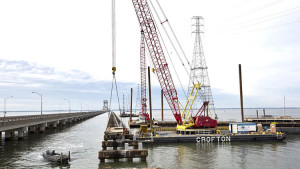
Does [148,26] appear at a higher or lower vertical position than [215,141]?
higher

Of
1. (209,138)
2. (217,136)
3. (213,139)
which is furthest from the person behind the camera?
(217,136)

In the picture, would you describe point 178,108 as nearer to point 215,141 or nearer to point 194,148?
point 215,141

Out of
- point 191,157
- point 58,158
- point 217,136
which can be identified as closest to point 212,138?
point 217,136

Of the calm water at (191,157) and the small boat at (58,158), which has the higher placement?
the small boat at (58,158)

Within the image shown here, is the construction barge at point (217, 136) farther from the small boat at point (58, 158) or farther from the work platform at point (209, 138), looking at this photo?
the small boat at point (58, 158)

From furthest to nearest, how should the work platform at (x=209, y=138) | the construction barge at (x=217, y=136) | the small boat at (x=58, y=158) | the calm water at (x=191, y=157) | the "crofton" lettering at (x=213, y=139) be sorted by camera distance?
the "crofton" lettering at (x=213, y=139), the construction barge at (x=217, y=136), the work platform at (x=209, y=138), the small boat at (x=58, y=158), the calm water at (x=191, y=157)

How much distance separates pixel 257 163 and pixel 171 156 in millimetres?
12637

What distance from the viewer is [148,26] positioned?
62656 mm

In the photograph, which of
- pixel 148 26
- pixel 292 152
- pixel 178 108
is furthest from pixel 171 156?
pixel 148 26

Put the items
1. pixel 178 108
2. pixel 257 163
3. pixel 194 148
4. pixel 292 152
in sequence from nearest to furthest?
pixel 257 163 → pixel 292 152 → pixel 194 148 → pixel 178 108

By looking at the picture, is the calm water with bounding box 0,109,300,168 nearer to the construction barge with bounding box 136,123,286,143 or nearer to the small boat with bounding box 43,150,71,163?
the small boat with bounding box 43,150,71,163

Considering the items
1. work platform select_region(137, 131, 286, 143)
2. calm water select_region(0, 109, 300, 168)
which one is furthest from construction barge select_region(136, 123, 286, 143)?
calm water select_region(0, 109, 300, 168)

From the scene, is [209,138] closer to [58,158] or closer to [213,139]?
[213,139]

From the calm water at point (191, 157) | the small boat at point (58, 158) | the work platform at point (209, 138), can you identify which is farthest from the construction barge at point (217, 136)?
the small boat at point (58, 158)
